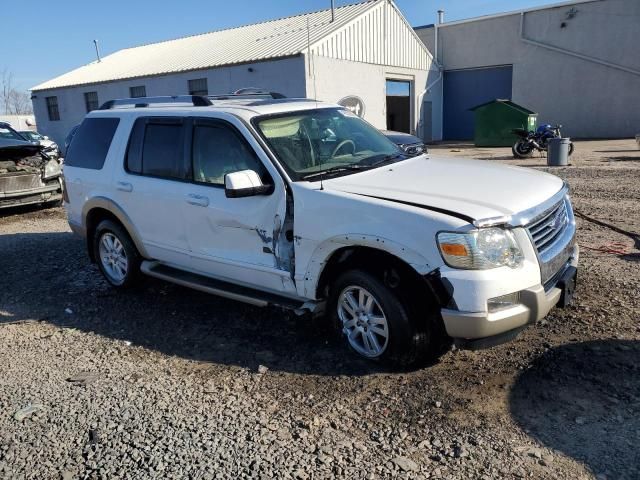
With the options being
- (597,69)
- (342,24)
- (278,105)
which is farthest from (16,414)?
(597,69)

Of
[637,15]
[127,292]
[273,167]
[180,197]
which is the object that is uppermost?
[637,15]

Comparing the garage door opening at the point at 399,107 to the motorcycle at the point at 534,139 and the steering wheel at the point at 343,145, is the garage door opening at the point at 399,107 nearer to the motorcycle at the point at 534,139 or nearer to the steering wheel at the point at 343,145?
the motorcycle at the point at 534,139

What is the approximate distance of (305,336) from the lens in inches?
173

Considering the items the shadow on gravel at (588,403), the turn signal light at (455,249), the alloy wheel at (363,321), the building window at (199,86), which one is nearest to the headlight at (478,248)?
the turn signal light at (455,249)

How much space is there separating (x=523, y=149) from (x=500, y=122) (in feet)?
18.8

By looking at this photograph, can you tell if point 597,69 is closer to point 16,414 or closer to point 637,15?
point 637,15

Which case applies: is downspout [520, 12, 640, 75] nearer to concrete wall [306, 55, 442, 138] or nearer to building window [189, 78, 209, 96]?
concrete wall [306, 55, 442, 138]

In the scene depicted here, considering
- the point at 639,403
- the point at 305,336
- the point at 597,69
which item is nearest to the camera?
the point at 639,403

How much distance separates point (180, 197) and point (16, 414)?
2041 millimetres

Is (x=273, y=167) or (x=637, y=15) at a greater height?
(x=637, y=15)

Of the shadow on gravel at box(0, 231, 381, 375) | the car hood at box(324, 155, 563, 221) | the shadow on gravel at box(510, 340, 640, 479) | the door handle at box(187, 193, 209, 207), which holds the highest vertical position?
the car hood at box(324, 155, 563, 221)

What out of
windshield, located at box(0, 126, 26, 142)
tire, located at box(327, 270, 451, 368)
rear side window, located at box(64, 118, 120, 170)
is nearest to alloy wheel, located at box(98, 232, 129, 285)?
rear side window, located at box(64, 118, 120, 170)

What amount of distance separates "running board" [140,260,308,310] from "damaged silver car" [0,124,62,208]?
6.33 meters

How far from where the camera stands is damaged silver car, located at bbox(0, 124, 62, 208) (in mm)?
10078
